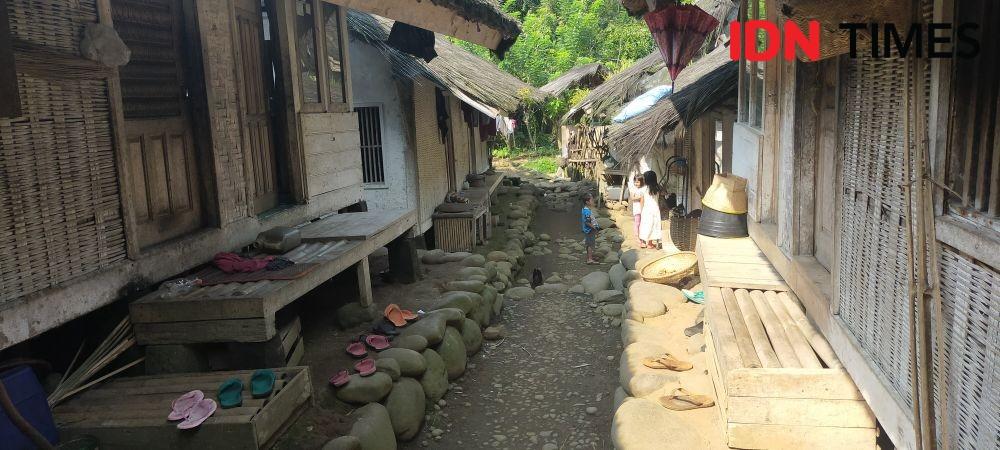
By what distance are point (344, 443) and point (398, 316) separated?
268 cm

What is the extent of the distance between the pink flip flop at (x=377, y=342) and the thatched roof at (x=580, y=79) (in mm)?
20038

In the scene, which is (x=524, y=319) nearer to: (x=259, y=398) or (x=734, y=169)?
(x=734, y=169)

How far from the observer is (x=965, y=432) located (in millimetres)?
2645

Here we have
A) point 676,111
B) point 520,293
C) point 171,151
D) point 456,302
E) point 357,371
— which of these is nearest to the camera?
point 171,151

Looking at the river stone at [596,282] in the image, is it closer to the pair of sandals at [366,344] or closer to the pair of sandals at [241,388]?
the pair of sandals at [366,344]

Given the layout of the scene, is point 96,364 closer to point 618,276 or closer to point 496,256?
point 618,276

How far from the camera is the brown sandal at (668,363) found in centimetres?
698

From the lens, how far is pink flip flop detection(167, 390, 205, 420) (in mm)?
4324

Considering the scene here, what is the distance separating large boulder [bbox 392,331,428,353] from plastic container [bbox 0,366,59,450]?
3.30 meters

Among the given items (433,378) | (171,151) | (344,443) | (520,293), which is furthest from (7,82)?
(520,293)

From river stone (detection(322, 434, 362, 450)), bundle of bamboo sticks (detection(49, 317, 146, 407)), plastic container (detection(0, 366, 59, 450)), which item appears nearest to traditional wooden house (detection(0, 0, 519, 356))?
bundle of bamboo sticks (detection(49, 317, 146, 407))

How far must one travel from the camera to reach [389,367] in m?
6.48

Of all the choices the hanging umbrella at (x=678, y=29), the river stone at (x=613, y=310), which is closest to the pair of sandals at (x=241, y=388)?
the river stone at (x=613, y=310)

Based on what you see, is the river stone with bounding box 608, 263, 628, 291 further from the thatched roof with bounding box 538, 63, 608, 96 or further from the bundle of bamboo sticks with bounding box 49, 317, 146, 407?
the thatched roof with bounding box 538, 63, 608, 96
